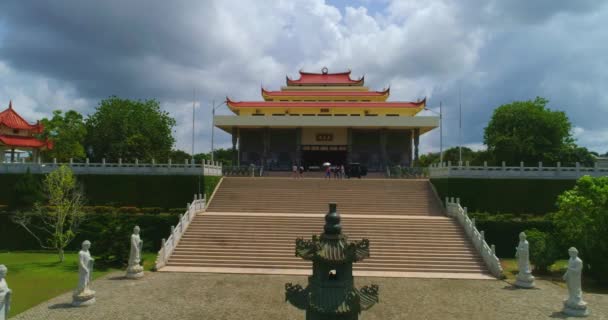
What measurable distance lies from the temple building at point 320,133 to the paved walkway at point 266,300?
23.4m

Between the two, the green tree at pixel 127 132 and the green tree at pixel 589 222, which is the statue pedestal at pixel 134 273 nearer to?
the green tree at pixel 589 222

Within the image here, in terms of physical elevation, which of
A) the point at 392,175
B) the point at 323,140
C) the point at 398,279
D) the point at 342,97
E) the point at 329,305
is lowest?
the point at 398,279

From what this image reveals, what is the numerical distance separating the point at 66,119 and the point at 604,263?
45.9 m

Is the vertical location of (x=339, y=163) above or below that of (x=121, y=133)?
below

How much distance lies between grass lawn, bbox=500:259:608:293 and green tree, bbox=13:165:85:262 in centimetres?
2148

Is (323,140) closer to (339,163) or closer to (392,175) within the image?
(339,163)

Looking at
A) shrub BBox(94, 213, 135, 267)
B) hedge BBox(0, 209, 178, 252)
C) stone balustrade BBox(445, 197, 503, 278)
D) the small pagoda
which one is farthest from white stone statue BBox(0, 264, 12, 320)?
stone balustrade BBox(445, 197, 503, 278)

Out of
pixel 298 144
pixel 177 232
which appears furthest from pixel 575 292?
pixel 298 144

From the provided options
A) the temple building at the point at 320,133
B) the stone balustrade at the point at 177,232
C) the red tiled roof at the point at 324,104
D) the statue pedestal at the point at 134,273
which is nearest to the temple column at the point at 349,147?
the temple building at the point at 320,133

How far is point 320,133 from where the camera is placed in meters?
42.3

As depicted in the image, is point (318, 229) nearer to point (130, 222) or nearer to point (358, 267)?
point (358, 267)

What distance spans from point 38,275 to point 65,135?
28399 mm

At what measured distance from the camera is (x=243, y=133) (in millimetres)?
42250

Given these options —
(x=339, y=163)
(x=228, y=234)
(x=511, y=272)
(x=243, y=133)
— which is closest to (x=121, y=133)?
(x=243, y=133)
